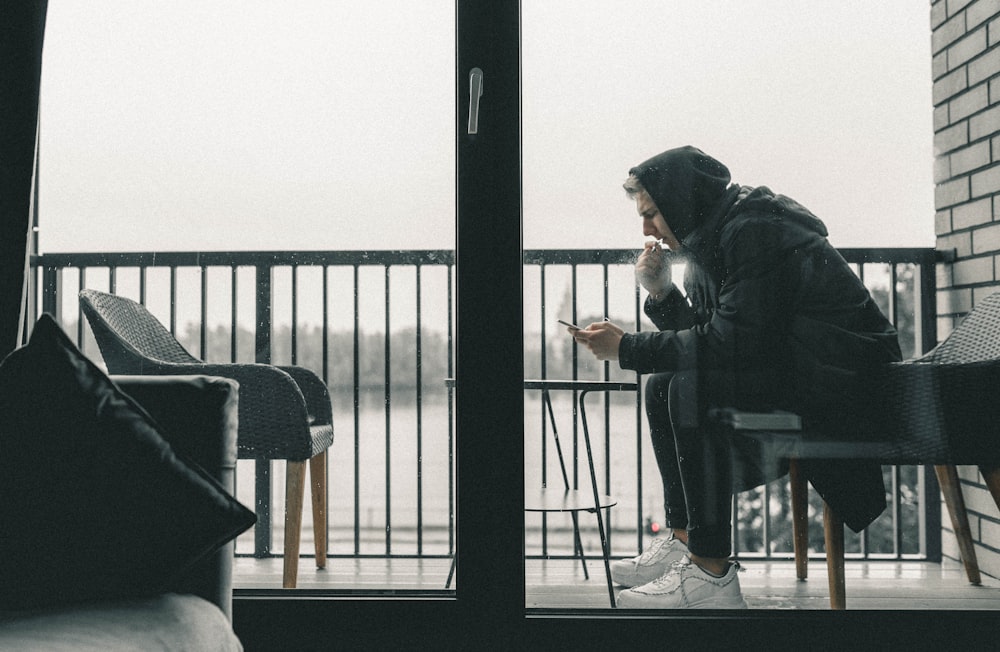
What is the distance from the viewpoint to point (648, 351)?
1963 mm

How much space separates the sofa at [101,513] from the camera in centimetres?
117

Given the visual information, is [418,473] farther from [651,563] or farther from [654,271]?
[654,271]

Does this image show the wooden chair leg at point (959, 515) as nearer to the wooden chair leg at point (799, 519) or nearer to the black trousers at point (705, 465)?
the wooden chair leg at point (799, 519)

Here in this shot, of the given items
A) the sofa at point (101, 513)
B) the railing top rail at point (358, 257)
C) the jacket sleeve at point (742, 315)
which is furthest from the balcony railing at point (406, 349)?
the sofa at point (101, 513)

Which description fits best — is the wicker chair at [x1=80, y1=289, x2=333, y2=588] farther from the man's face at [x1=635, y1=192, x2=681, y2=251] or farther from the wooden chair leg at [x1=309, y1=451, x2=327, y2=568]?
the man's face at [x1=635, y1=192, x2=681, y2=251]

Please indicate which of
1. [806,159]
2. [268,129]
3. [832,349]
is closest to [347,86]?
[268,129]

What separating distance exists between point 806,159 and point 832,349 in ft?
1.63

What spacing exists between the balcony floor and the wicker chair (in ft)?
0.53

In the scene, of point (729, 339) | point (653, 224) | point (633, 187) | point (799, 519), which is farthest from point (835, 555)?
point (633, 187)

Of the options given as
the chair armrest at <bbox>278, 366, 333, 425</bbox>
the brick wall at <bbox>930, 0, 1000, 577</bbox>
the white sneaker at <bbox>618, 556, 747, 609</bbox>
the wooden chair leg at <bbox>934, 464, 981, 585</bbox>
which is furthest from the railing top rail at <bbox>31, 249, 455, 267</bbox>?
the wooden chair leg at <bbox>934, 464, 981, 585</bbox>

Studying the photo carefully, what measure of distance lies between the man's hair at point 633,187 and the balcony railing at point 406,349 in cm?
15

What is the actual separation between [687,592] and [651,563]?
16 cm

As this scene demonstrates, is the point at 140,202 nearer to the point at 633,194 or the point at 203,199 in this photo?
the point at 203,199

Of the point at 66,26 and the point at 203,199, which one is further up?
the point at 66,26
